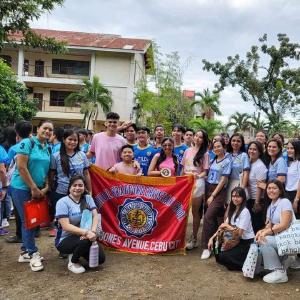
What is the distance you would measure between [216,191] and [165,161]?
91cm

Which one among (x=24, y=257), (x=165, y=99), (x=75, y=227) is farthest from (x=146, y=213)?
(x=165, y=99)

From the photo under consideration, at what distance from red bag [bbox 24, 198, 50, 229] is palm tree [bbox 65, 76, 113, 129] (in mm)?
21519

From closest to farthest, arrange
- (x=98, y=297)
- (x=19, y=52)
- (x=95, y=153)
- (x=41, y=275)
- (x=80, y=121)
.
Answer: (x=98, y=297), (x=41, y=275), (x=95, y=153), (x=19, y=52), (x=80, y=121)

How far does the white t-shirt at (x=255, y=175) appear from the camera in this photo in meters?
5.54

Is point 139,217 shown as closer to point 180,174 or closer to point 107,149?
point 180,174

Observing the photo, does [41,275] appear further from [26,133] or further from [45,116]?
[45,116]

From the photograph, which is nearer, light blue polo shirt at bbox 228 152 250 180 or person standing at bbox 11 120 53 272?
person standing at bbox 11 120 53 272

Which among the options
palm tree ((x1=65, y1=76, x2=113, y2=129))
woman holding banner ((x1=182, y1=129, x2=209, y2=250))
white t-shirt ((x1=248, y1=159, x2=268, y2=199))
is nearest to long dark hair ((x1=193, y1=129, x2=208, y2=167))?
woman holding banner ((x1=182, y1=129, x2=209, y2=250))

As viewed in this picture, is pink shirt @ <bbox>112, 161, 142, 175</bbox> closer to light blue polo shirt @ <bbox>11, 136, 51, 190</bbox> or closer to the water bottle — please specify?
light blue polo shirt @ <bbox>11, 136, 51, 190</bbox>

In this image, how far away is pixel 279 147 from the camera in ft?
18.0

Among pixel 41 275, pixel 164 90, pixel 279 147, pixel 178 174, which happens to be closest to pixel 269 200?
pixel 279 147

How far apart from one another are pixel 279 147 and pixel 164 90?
→ 20.1m

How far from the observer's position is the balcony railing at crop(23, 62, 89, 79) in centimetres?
2955

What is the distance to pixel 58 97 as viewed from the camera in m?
30.5
